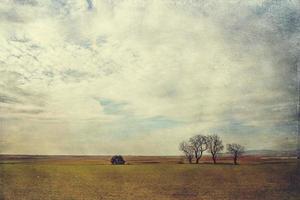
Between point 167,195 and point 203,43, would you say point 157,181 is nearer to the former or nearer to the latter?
point 167,195

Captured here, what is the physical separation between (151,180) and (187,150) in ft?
2.63

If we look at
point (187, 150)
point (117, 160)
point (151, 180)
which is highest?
point (187, 150)

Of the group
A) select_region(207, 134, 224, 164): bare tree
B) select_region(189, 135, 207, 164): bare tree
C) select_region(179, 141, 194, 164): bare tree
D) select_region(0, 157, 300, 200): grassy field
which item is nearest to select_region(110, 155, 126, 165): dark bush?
select_region(0, 157, 300, 200): grassy field

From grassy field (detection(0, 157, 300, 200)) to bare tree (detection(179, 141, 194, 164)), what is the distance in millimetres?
160

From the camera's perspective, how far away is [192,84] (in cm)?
855

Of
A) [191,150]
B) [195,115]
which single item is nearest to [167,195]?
[191,150]

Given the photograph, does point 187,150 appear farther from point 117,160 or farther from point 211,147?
point 117,160

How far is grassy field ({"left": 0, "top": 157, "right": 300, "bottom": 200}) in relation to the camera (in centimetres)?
847

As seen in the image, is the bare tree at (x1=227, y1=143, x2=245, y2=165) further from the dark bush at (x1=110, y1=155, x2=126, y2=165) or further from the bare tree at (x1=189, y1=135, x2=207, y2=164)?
the dark bush at (x1=110, y1=155, x2=126, y2=165)

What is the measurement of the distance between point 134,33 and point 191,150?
7.29ft

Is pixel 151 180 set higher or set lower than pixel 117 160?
lower

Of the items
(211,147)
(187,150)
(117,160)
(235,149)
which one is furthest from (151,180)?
(235,149)

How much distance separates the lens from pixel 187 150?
8.57 metres

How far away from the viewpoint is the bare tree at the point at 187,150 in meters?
8.52
